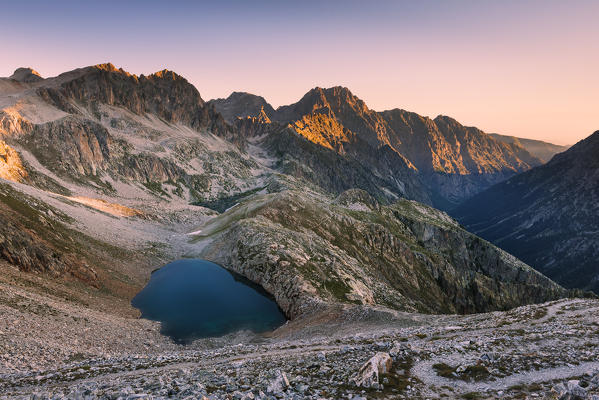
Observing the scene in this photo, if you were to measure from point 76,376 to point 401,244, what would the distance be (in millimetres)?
127341

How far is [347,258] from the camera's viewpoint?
334 feet

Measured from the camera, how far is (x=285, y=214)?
117 meters

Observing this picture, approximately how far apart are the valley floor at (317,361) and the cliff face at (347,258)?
2714 cm

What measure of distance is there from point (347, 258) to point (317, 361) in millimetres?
78988

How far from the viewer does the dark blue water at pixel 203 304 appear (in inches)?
2333

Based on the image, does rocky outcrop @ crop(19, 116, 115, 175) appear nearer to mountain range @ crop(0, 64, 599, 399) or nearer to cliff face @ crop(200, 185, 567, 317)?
mountain range @ crop(0, 64, 599, 399)

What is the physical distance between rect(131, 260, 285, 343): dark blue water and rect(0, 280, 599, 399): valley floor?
44.1 feet

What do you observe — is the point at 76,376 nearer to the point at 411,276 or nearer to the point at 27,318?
the point at 27,318

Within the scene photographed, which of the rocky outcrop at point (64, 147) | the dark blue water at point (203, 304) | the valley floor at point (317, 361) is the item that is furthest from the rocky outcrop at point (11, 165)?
the valley floor at point (317, 361)

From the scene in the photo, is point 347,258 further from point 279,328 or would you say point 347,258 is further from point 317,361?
point 317,361

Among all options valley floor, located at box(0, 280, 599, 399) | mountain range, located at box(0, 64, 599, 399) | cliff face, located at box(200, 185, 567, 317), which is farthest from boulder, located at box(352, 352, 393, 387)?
cliff face, located at box(200, 185, 567, 317)

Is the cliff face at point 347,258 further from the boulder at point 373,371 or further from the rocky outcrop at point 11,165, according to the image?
the rocky outcrop at point 11,165

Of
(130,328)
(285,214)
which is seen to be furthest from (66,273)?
(285,214)

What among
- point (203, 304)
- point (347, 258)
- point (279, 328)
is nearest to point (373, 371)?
point (279, 328)
